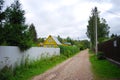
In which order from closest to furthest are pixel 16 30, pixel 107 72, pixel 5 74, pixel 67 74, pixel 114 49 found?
pixel 5 74 → pixel 67 74 → pixel 107 72 → pixel 16 30 → pixel 114 49

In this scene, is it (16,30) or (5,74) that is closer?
(5,74)

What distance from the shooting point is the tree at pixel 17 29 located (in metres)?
14.0

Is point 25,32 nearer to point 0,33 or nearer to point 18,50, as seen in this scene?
point 18,50

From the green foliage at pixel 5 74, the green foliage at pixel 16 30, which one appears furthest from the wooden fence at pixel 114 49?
the green foliage at pixel 5 74

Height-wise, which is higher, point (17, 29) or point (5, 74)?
point (17, 29)

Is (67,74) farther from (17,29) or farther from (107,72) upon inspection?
(17,29)

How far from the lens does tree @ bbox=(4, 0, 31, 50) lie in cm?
1402

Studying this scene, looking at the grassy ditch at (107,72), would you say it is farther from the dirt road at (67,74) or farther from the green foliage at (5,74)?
the green foliage at (5,74)

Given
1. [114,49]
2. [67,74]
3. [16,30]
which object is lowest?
[67,74]

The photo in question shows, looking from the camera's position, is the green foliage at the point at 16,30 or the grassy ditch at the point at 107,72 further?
the green foliage at the point at 16,30

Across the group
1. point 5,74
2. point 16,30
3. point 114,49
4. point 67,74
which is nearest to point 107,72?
point 67,74

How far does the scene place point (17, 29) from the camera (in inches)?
578

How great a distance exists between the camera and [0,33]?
450 inches

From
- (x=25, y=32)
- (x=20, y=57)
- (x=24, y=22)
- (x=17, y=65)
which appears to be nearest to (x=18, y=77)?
(x=17, y=65)
